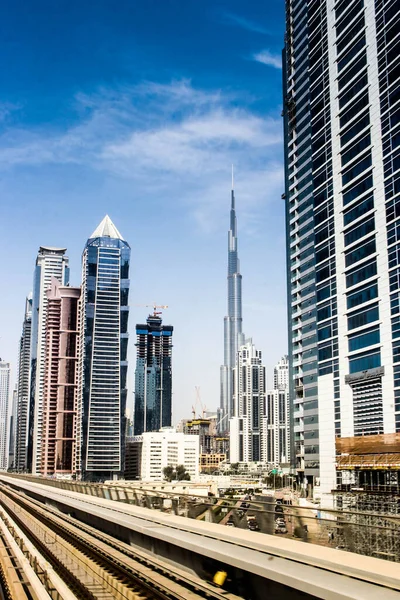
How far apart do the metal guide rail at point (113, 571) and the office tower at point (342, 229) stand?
4494 centimetres

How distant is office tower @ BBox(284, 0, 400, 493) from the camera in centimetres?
6850

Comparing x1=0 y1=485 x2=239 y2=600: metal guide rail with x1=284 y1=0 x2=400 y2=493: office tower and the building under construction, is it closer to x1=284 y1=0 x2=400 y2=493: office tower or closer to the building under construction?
the building under construction

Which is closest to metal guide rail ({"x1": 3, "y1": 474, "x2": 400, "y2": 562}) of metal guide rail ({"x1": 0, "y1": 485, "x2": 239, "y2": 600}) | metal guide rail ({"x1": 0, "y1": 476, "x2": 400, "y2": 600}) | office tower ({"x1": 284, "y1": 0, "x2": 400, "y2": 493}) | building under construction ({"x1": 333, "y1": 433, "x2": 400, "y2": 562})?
metal guide rail ({"x1": 0, "y1": 476, "x2": 400, "y2": 600})

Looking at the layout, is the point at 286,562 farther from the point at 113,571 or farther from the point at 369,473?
the point at 369,473

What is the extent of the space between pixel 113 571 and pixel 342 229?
63602 mm

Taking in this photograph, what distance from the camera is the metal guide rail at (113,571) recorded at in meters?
14.8

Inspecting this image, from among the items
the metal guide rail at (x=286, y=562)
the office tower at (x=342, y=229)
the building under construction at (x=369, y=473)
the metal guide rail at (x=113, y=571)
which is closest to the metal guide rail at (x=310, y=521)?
the metal guide rail at (x=286, y=562)

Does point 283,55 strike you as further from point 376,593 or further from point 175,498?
point 376,593

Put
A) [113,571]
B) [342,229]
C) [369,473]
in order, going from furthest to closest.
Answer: [342,229] < [369,473] < [113,571]

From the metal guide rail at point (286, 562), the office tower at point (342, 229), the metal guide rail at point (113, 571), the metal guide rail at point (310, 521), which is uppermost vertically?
the office tower at point (342, 229)

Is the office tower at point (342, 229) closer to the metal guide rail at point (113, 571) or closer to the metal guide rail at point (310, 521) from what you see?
the metal guide rail at point (113, 571)

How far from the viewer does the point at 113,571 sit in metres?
18.8

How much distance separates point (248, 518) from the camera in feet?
53.7

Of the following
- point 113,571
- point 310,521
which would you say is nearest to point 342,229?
point 113,571
